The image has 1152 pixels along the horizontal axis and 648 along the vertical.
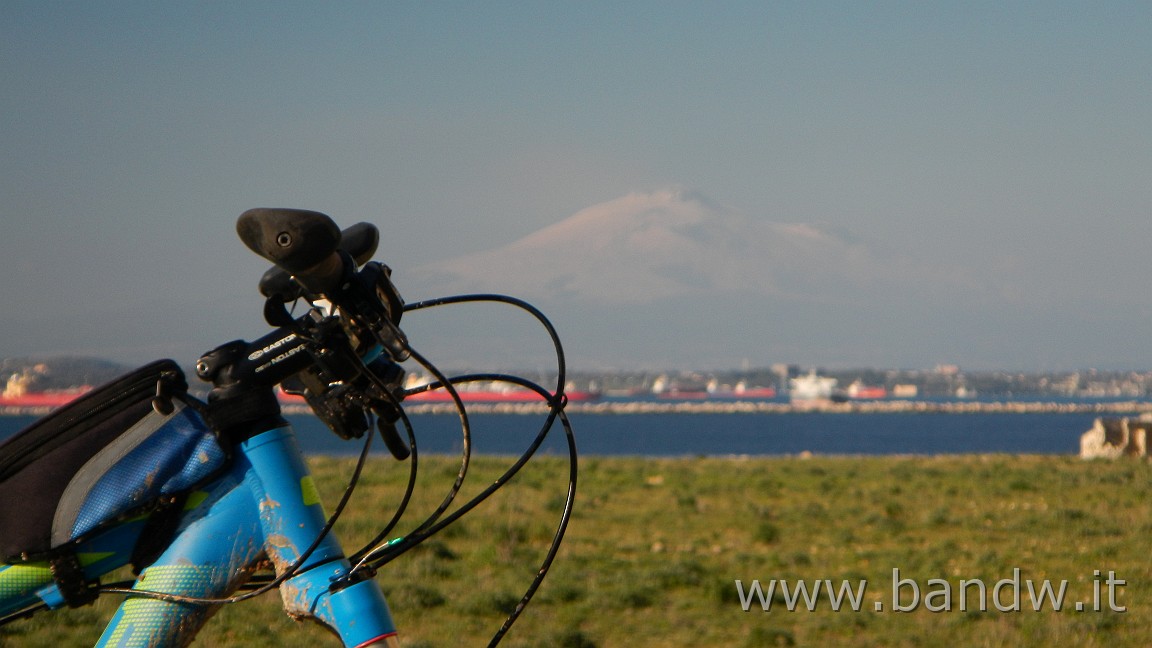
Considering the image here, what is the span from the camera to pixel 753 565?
10.3m

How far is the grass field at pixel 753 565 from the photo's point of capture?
7.44 meters

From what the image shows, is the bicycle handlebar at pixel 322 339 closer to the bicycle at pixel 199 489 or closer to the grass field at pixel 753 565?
the bicycle at pixel 199 489

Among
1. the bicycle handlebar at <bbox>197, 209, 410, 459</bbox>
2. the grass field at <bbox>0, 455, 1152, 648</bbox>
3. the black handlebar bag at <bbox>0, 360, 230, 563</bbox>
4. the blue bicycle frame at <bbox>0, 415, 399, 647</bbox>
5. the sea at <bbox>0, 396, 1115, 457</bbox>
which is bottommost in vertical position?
the sea at <bbox>0, 396, 1115, 457</bbox>

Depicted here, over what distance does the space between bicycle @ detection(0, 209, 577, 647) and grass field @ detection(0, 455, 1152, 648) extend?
16.5 feet

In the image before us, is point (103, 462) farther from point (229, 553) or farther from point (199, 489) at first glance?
point (229, 553)

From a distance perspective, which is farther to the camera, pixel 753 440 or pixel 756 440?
pixel 753 440

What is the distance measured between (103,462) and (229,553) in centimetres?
27

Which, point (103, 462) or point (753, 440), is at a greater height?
point (103, 462)

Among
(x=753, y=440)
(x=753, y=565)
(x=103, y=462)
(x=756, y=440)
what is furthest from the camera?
(x=753, y=440)

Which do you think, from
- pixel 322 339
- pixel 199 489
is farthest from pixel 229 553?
pixel 322 339

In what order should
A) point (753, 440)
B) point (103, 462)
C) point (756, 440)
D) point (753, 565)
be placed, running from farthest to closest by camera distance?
1. point (753, 440)
2. point (756, 440)
3. point (753, 565)
4. point (103, 462)

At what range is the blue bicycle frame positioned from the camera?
2.07 m

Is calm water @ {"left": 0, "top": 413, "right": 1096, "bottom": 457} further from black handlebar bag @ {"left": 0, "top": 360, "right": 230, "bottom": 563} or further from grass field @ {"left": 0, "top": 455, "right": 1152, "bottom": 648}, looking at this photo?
black handlebar bag @ {"left": 0, "top": 360, "right": 230, "bottom": 563}

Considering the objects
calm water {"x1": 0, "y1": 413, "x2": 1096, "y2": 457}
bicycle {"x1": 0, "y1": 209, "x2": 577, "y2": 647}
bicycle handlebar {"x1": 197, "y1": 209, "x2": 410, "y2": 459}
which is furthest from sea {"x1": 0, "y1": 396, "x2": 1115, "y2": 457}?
bicycle {"x1": 0, "y1": 209, "x2": 577, "y2": 647}
